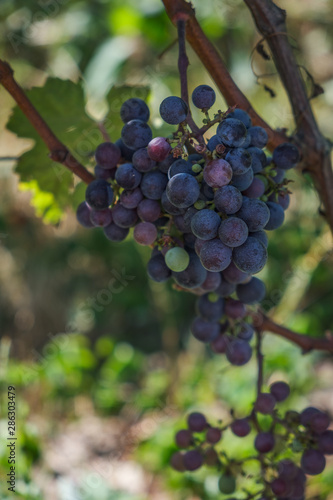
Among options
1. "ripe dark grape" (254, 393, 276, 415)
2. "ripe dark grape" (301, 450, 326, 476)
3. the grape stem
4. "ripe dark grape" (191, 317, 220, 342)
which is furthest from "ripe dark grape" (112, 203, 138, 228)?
"ripe dark grape" (301, 450, 326, 476)

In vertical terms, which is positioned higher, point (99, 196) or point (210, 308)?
point (99, 196)

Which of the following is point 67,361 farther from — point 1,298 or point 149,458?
point 1,298

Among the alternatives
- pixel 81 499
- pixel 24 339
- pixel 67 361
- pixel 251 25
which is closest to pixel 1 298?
pixel 24 339

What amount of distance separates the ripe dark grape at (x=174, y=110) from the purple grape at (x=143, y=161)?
0.20 feet

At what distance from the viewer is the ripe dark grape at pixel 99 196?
24.0 inches

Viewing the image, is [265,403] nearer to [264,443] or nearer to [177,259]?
[264,443]

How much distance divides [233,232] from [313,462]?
43cm

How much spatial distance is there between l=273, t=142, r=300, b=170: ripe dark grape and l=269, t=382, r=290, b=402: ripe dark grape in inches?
14.8

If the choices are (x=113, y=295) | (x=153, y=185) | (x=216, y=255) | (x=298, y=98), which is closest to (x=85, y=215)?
(x=153, y=185)

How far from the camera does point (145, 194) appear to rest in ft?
1.91

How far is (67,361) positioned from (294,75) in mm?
1908

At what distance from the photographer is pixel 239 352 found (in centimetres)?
78

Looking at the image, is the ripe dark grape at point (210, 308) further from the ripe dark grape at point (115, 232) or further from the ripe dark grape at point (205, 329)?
the ripe dark grape at point (115, 232)

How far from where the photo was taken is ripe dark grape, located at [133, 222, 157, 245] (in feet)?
1.94
